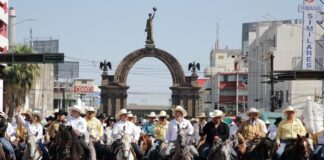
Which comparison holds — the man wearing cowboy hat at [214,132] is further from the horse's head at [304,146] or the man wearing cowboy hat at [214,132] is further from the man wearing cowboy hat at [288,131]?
the horse's head at [304,146]

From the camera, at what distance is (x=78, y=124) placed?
2616cm

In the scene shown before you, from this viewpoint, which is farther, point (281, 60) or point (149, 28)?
point (281, 60)

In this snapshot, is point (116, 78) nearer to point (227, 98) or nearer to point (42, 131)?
point (42, 131)

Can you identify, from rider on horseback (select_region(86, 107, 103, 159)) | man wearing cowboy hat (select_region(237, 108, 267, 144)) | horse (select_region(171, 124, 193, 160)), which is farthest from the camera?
rider on horseback (select_region(86, 107, 103, 159))

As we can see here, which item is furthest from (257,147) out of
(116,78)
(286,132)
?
(116,78)

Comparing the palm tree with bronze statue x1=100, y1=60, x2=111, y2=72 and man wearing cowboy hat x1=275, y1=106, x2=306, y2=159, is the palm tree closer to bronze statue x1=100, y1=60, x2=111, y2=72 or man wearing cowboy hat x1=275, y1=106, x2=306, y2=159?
bronze statue x1=100, y1=60, x2=111, y2=72

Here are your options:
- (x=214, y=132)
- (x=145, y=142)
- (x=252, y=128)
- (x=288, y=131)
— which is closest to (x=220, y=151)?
(x=214, y=132)

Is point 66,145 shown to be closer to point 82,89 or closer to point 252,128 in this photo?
point 252,128

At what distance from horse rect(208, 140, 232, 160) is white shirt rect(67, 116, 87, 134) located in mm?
3859

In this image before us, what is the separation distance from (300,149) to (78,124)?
6.36m

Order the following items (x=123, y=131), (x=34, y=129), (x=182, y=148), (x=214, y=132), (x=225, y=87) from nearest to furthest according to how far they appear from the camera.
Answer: (x=182, y=148) < (x=214, y=132) < (x=123, y=131) < (x=34, y=129) < (x=225, y=87)

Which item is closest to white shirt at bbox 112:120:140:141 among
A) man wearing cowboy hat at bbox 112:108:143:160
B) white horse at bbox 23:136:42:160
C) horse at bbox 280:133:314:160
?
man wearing cowboy hat at bbox 112:108:143:160

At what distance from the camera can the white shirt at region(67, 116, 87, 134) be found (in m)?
26.0

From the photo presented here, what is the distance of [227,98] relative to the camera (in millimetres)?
145375
